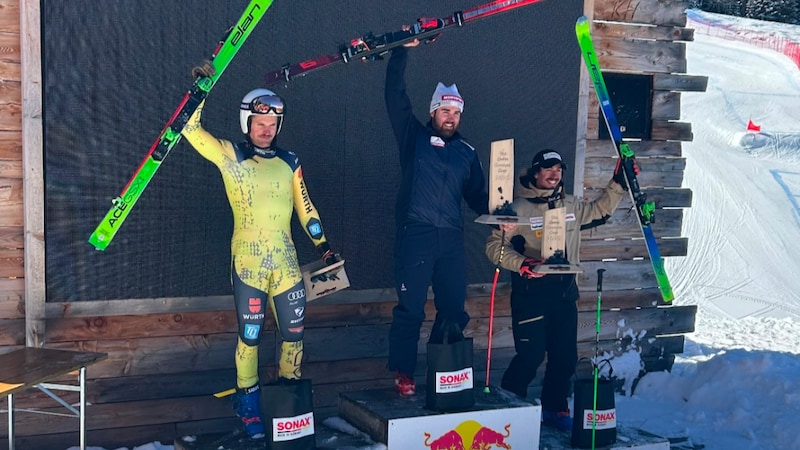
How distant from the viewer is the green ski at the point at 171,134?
368 centimetres

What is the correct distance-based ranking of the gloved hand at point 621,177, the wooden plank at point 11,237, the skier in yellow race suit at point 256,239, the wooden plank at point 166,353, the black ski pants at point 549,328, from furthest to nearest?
the gloved hand at point 621,177 < the black ski pants at point 549,328 < the wooden plank at point 166,353 < the wooden plank at point 11,237 < the skier in yellow race suit at point 256,239

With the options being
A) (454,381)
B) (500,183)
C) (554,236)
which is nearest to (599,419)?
(454,381)

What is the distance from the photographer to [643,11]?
564 cm

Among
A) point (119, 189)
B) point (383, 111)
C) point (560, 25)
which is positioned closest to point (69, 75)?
point (119, 189)

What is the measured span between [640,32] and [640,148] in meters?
0.85

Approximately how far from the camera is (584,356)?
5.61 metres

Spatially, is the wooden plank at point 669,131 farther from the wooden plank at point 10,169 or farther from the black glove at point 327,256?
the wooden plank at point 10,169

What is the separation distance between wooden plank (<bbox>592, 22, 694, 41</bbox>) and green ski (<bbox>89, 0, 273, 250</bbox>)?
8.53 feet

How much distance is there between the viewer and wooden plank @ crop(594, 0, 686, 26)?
5.50 m

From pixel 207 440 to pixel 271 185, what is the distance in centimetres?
132

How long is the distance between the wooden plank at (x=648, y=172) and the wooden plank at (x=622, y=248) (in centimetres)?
43

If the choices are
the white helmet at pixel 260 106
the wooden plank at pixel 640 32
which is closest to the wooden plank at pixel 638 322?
the wooden plank at pixel 640 32

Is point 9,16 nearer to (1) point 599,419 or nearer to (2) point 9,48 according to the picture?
(2) point 9,48

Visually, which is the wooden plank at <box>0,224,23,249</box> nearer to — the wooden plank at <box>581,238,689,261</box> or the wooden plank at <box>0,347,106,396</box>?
the wooden plank at <box>0,347,106,396</box>
